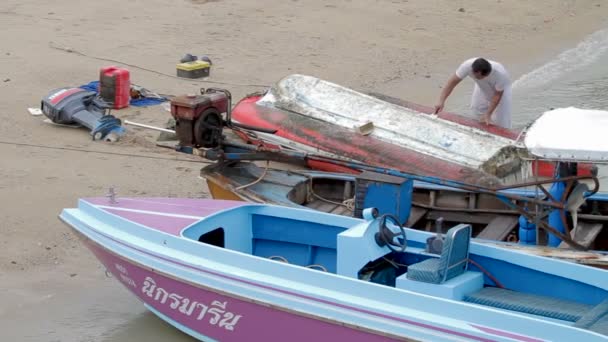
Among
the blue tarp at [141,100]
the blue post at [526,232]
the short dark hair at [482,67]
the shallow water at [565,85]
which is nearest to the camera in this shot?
the blue post at [526,232]

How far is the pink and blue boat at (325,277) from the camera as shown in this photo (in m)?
5.84

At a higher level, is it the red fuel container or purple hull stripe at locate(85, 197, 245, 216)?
the red fuel container

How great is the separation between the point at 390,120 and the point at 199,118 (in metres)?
2.61

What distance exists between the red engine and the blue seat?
2.93 metres

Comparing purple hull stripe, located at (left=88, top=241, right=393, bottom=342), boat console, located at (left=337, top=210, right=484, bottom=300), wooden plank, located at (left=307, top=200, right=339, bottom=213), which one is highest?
boat console, located at (left=337, top=210, right=484, bottom=300)

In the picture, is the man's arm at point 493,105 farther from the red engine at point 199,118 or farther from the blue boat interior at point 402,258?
the blue boat interior at point 402,258

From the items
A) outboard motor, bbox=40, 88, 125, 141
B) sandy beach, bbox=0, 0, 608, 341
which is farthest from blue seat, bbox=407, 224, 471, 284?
outboard motor, bbox=40, 88, 125, 141

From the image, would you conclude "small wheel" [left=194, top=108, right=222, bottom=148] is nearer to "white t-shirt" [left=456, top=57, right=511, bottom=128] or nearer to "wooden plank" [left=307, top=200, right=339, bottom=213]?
"wooden plank" [left=307, top=200, right=339, bottom=213]

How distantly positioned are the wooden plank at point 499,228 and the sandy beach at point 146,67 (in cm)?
242

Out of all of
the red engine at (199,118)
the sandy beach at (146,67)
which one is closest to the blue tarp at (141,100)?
the sandy beach at (146,67)

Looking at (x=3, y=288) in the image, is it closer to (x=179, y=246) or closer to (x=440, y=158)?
(x=179, y=246)

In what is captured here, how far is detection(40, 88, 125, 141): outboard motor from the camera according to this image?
1122 cm

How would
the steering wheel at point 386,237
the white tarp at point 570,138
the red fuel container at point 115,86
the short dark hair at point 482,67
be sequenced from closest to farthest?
1. the steering wheel at point 386,237
2. the white tarp at point 570,138
3. the short dark hair at point 482,67
4. the red fuel container at point 115,86

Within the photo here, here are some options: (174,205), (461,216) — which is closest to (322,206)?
(461,216)
